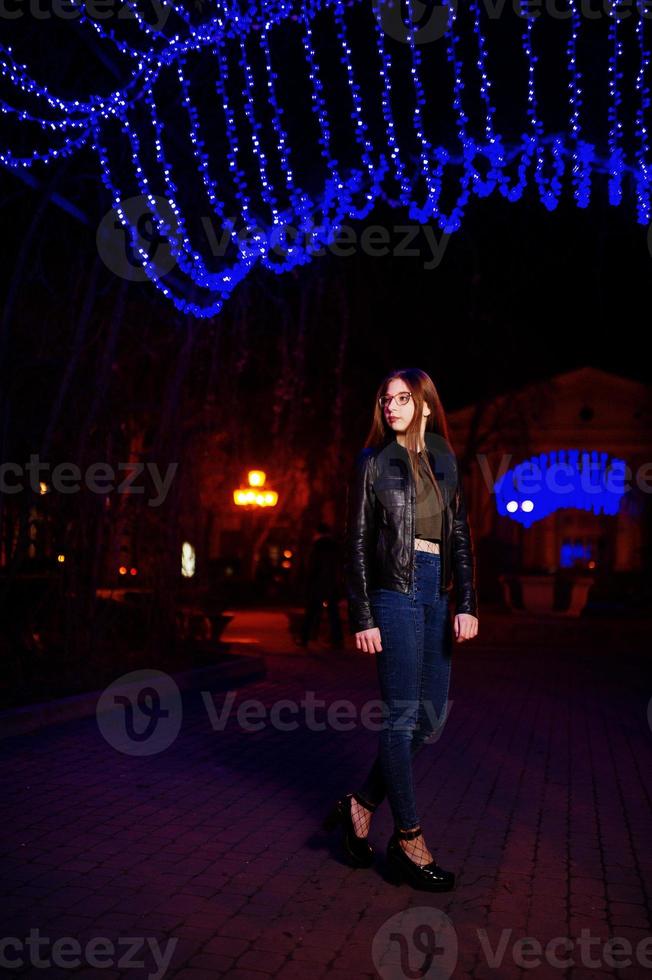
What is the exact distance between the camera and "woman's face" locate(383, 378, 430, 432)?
4582mm

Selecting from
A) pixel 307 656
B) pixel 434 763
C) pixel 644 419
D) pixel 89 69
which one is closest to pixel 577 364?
pixel 644 419

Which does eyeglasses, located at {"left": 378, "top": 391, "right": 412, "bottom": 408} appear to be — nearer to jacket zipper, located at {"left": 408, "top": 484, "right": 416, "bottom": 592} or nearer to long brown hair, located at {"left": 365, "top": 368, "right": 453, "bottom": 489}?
long brown hair, located at {"left": 365, "top": 368, "right": 453, "bottom": 489}

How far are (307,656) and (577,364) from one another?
29.1 meters

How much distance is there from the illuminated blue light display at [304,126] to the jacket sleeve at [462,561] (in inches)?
224

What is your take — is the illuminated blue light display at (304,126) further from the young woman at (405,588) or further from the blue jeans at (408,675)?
the blue jeans at (408,675)

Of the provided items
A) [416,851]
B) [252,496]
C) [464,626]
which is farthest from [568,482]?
[416,851]

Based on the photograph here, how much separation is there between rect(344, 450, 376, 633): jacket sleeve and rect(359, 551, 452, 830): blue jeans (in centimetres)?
7

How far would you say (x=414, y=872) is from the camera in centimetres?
423

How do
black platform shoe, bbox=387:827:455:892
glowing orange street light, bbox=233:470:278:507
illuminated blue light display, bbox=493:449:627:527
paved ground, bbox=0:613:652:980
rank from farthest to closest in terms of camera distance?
illuminated blue light display, bbox=493:449:627:527, glowing orange street light, bbox=233:470:278:507, black platform shoe, bbox=387:827:455:892, paved ground, bbox=0:613:652:980

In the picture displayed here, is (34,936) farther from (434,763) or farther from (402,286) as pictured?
(402,286)

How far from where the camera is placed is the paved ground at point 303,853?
11.8ft

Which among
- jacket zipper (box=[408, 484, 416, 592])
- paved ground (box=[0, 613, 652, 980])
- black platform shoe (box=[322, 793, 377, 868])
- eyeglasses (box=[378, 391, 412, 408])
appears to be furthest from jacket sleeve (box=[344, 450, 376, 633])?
paved ground (box=[0, 613, 652, 980])

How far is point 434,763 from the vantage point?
22.9ft

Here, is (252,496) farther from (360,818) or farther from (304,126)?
(360,818)
